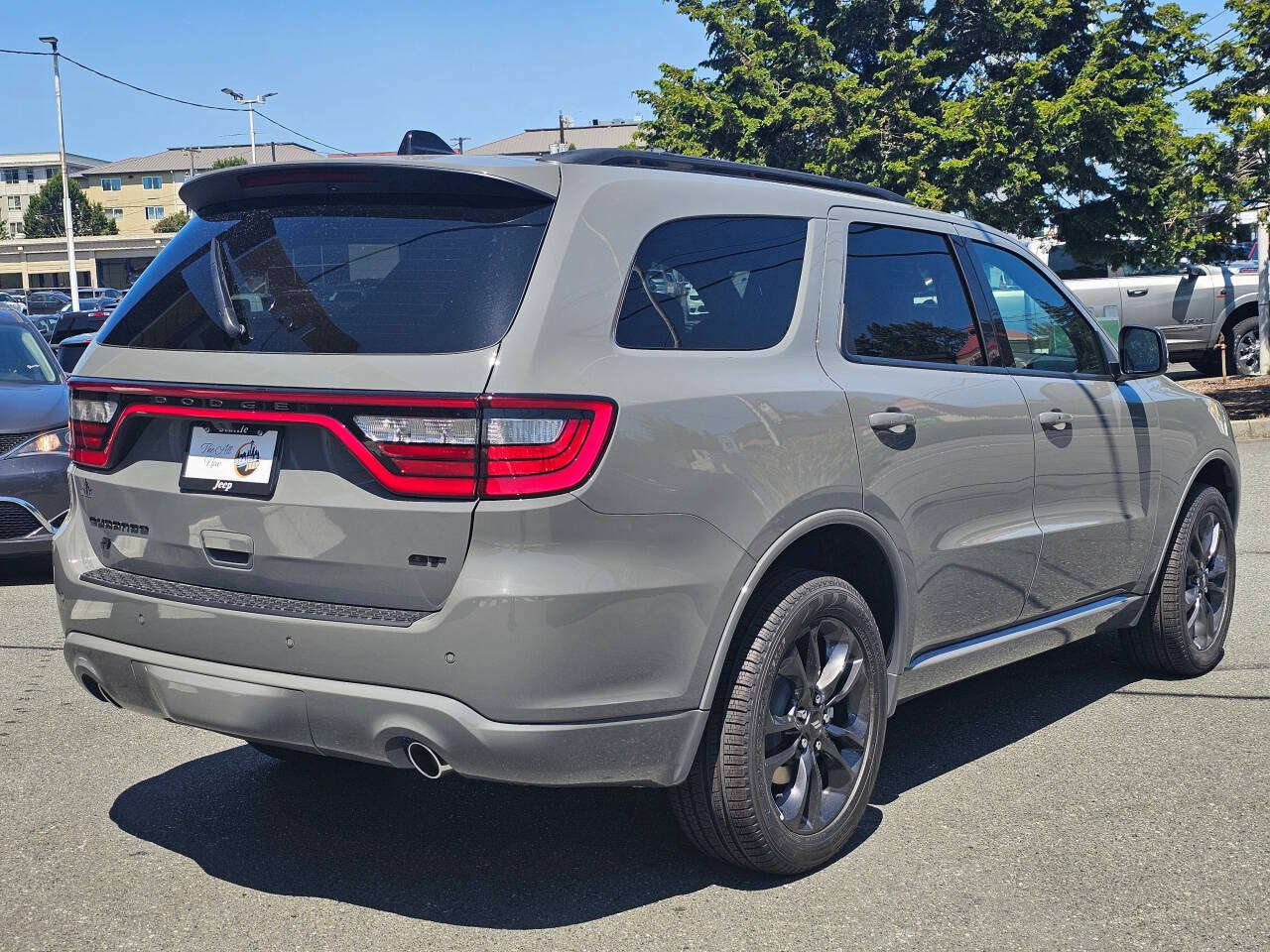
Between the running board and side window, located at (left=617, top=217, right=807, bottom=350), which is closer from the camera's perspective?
side window, located at (left=617, top=217, right=807, bottom=350)

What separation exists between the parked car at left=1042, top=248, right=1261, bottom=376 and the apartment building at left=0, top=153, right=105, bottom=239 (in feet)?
440

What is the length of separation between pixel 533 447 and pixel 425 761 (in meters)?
0.76

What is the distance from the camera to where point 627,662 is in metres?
3.14

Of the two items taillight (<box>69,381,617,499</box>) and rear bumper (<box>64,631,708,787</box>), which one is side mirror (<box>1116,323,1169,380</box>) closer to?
rear bumper (<box>64,631,708,787</box>)

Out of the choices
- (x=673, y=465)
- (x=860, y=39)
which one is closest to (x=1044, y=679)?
(x=673, y=465)

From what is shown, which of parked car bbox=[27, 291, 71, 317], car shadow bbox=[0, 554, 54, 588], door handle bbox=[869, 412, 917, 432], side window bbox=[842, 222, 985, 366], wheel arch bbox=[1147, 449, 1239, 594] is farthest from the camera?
parked car bbox=[27, 291, 71, 317]

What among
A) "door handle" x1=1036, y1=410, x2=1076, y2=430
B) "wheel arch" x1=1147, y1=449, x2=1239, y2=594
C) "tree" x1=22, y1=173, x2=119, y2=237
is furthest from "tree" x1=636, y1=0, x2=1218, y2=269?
"tree" x1=22, y1=173, x2=119, y2=237

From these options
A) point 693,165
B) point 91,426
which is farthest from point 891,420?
point 91,426

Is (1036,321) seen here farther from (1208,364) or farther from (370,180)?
(1208,364)

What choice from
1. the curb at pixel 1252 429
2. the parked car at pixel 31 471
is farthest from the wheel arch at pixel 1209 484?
the curb at pixel 1252 429

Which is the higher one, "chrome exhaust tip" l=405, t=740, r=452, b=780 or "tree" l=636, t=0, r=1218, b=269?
"tree" l=636, t=0, r=1218, b=269

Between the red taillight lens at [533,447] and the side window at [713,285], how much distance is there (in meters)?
0.30

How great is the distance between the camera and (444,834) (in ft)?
13.1

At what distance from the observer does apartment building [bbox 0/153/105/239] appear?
136 metres
